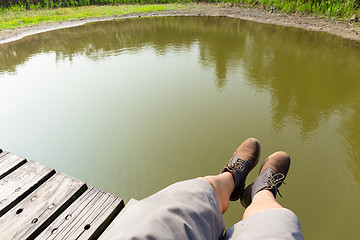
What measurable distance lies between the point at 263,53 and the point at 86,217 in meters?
4.16

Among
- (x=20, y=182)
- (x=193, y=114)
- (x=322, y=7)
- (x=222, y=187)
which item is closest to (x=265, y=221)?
(x=222, y=187)

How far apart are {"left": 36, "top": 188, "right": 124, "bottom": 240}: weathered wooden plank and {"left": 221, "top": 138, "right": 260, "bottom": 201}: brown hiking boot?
0.78 m

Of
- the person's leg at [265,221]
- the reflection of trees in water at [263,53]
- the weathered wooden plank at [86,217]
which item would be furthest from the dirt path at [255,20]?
the weathered wooden plank at [86,217]

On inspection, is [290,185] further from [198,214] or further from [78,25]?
[78,25]

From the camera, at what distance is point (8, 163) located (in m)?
1.52

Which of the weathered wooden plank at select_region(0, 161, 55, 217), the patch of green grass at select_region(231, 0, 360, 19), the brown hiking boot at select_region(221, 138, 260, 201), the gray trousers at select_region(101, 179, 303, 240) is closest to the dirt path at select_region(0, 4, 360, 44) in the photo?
the patch of green grass at select_region(231, 0, 360, 19)

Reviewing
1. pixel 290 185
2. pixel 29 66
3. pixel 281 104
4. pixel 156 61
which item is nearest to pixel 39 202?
pixel 290 185

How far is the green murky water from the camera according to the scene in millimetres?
1632

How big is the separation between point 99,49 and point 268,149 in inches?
178

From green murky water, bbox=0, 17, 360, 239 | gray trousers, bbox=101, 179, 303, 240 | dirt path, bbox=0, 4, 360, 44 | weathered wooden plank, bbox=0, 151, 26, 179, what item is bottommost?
green murky water, bbox=0, 17, 360, 239

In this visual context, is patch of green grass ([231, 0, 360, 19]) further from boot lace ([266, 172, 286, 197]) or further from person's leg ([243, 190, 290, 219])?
person's leg ([243, 190, 290, 219])

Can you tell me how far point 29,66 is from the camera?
404 cm

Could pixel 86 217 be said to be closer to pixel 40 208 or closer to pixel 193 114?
pixel 40 208

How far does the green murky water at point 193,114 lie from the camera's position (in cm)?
163
